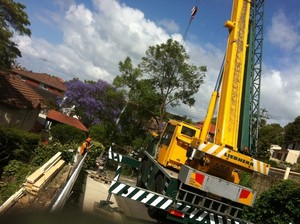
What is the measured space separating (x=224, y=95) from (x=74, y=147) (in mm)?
9347

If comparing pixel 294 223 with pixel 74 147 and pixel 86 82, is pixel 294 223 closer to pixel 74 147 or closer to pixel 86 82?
pixel 74 147

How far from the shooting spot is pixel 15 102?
78.0 ft

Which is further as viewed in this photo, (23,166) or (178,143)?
(23,166)

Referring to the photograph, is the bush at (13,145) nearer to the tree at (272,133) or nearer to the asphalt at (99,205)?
the asphalt at (99,205)

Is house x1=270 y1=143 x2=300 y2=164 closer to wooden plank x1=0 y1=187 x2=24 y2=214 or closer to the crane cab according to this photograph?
the crane cab

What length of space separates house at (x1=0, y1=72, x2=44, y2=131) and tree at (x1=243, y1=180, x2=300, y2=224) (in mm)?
15673

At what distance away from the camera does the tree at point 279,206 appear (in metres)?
11.8

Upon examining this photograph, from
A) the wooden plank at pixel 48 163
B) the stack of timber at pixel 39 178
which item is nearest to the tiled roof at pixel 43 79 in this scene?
the wooden plank at pixel 48 163

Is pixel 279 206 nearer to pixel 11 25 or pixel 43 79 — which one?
pixel 11 25

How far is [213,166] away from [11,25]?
48.2ft

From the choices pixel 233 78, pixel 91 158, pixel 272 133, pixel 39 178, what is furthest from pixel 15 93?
pixel 272 133

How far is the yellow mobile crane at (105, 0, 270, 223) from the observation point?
27.3ft

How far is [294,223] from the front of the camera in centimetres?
1174

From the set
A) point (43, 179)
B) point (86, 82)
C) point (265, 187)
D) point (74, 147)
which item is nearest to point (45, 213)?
point (43, 179)
